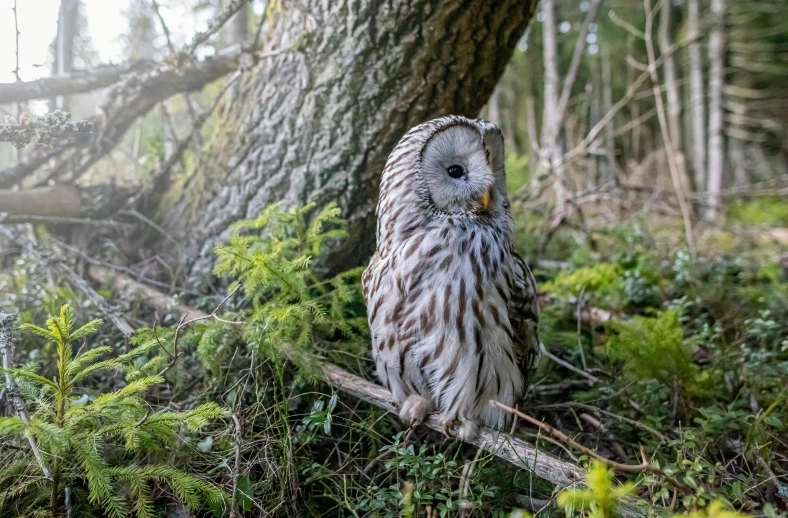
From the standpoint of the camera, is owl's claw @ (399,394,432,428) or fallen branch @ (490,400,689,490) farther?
owl's claw @ (399,394,432,428)

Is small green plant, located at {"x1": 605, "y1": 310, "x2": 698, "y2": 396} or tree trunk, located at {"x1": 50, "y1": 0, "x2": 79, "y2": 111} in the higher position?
tree trunk, located at {"x1": 50, "y1": 0, "x2": 79, "y2": 111}

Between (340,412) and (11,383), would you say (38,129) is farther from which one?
(340,412)

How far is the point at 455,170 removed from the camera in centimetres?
241

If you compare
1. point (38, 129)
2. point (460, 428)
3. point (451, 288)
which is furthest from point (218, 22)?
point (460, 428)

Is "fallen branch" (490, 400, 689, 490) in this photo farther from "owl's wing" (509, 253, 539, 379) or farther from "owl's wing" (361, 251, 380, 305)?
"owl's wing" (361, 251, 380, 305)

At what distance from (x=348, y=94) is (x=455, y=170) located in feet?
3.15

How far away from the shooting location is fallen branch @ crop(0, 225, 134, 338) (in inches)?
102

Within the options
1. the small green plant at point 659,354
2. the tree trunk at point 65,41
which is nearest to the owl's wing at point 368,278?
the small green plant at point 659,354

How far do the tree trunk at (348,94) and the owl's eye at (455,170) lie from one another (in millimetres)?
733

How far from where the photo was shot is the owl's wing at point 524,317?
7.95ft

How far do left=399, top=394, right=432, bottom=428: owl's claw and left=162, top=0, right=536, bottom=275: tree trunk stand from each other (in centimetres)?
102

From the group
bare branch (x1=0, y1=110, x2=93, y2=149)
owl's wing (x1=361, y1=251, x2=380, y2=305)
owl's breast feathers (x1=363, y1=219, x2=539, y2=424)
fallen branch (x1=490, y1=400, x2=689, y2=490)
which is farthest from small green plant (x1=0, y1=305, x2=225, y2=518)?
bare branch (x1=0, y1=110, x2=93, y2=149)

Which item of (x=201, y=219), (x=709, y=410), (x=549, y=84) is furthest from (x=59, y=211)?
(x=549, y=84)

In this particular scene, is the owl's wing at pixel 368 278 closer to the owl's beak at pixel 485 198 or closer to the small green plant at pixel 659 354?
the owl's beak at pixel 485 198
